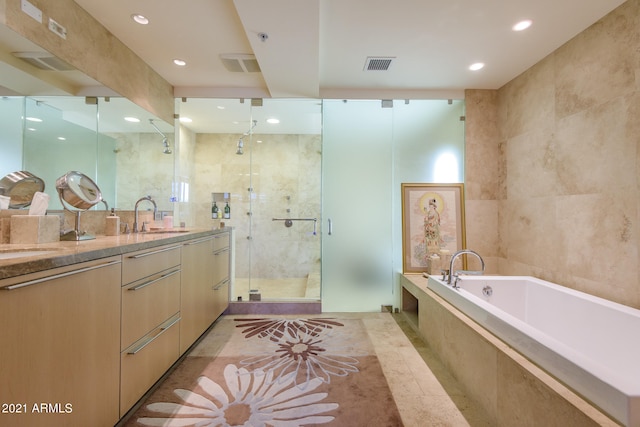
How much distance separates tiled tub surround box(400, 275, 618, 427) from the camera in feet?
3.35

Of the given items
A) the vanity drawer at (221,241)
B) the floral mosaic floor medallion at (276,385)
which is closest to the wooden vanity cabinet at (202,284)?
the vanity drawer at (221,241)

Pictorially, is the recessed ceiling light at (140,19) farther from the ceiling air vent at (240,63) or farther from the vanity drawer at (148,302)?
the vanity drawer at (148,302)

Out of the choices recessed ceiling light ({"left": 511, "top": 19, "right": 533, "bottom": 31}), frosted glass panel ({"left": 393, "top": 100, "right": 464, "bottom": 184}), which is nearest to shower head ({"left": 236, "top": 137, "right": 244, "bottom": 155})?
frosted glass panel ({"left": 393, "top": 100, "right": 464, "bottom": 184})

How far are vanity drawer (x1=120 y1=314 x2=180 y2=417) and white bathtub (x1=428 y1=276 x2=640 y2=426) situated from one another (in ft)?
6.17

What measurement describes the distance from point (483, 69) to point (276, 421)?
3.20 metres

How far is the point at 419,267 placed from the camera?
3.11 meters

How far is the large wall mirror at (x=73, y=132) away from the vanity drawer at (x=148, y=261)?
777 mm

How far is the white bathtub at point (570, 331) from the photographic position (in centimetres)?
96

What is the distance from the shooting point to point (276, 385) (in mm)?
1801

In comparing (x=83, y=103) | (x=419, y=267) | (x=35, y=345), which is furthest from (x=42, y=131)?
(x=419, y=267)

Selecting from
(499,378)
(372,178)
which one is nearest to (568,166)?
(372,178)

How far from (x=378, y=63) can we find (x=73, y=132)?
242 cm

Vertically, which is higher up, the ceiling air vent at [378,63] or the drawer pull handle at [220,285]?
the ceiling air vent at [378,63]

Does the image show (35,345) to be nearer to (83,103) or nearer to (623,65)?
(83,103)
